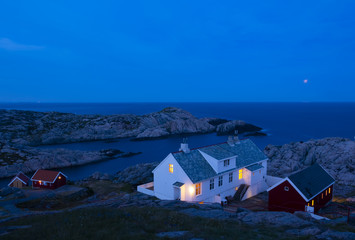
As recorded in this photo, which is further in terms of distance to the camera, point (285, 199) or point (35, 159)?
point (35, 159)

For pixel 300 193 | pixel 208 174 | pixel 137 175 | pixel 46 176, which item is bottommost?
pixel 137 175

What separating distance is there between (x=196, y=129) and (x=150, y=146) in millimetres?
32646

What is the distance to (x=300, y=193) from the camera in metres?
24.5

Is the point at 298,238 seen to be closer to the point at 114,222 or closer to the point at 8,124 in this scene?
the point at 114,222

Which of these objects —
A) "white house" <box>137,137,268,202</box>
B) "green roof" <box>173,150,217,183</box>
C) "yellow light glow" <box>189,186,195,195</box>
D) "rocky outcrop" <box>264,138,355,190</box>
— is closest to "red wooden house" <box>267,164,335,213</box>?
"white house" <box>137,137,268,202</box>

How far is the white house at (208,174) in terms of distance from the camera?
2769 centimetres

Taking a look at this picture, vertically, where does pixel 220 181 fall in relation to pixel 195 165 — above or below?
below

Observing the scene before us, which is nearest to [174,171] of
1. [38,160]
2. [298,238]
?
[298,238]

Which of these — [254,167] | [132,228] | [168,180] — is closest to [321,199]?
[254,167]

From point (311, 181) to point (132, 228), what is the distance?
21.9 metres

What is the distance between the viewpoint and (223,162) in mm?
30188

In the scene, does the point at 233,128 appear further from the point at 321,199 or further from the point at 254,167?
the point at 321,199

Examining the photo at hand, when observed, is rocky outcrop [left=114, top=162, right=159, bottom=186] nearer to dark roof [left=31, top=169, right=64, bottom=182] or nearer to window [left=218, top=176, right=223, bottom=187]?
dark roof [left=31, top=169, right=64, bottom=182]

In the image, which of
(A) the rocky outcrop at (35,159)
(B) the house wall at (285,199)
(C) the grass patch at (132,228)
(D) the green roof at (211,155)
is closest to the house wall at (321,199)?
(B) the house wall at (285,199)
